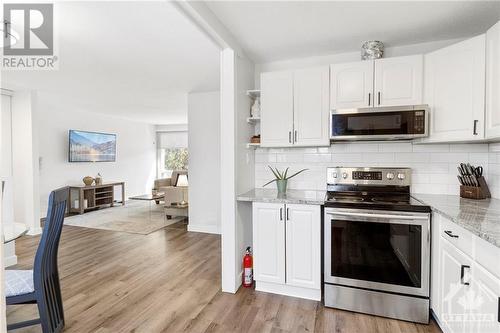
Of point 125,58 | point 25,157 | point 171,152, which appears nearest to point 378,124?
point 125,58

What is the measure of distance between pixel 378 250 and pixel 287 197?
0.84 meters

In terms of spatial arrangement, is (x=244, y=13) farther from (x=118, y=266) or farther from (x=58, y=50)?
(x=118, y=266)

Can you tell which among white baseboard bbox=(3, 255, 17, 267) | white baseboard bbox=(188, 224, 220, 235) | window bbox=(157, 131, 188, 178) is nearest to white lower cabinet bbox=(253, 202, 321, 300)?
white baseboard bbox=(188, 224, 220, 235)

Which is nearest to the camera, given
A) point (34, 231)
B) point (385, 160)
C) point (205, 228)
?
point (385, 160)

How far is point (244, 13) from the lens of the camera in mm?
2164

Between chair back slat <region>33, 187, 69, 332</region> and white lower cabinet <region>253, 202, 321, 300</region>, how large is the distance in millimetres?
1517

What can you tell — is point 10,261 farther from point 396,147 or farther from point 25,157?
point 396,147

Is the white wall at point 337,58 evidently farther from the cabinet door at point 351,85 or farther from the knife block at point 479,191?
the knife block at point 479,191

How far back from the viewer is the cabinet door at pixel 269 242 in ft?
8.20

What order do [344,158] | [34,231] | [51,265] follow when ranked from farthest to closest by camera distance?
[34,231]
[344,158]
[51,265]

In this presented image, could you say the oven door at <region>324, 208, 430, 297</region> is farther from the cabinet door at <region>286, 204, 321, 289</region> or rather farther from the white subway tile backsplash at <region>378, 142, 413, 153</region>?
the white subway tile backsplash at <region>378, 142, 413, 153</region>

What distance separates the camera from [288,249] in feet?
8.13

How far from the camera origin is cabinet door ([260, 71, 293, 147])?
274 cm

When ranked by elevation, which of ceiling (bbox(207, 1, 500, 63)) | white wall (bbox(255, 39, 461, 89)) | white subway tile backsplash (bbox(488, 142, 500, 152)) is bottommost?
white subway tile backsplash (bbox(488, 142, 500, 152))
